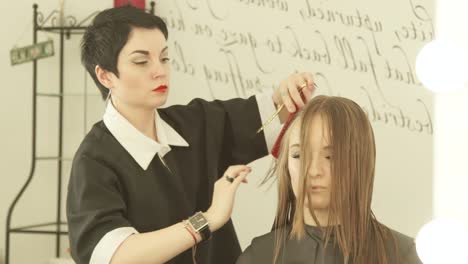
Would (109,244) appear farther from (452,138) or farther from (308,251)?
(452,138)

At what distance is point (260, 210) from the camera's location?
7.02 feet

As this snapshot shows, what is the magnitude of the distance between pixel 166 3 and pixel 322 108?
4.58 ft

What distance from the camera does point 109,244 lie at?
3.19 feet

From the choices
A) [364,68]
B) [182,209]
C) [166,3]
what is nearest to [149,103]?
[182,209]

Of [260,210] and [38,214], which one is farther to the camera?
[38,214]

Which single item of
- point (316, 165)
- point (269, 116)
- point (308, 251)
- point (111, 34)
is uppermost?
point (111, 34)

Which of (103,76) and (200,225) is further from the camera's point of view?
(103,76)

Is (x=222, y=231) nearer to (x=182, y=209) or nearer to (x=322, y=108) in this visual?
(x=182, y=209)

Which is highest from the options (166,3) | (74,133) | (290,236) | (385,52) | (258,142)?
(166,3)

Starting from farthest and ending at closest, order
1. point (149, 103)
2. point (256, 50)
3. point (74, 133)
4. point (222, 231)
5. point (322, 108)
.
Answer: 1. point (74, 133)
2. point (256, 50)
3. point (222, 231)
4. point (149, 103)
5. point (322, 108)

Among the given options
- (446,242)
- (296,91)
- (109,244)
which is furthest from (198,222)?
(446,242)

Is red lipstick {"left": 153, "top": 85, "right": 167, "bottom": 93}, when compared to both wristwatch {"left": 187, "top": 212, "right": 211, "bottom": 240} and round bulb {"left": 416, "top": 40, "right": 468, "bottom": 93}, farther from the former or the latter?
round bulb {"left": 416, "top": 40, "right": 468, "bottom": 93}

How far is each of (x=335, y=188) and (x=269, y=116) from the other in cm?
34

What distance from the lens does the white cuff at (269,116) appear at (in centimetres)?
120
